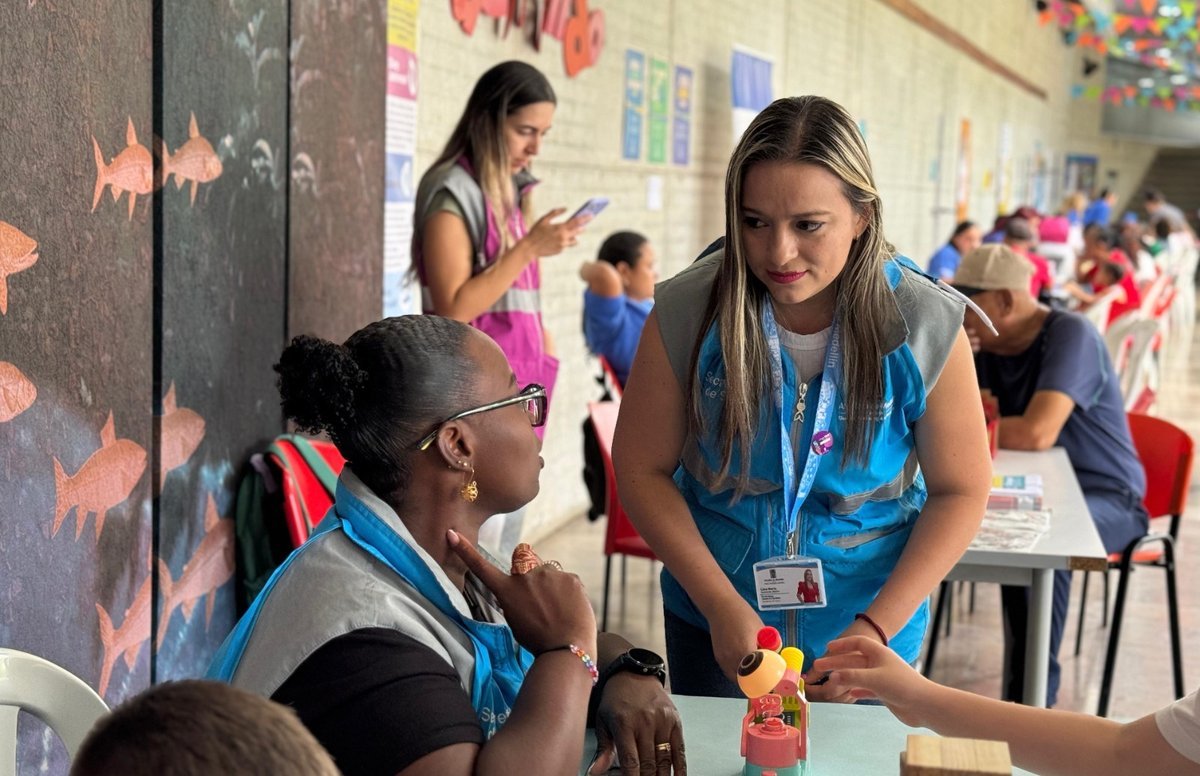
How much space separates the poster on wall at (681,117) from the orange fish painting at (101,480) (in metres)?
4.76

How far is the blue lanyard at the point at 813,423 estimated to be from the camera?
5.85 feet

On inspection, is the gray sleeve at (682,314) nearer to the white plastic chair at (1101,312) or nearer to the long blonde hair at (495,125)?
the long blonde hair at (495,125)

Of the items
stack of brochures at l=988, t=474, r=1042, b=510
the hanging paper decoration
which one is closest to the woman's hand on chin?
stack of brochures at l=988, t=474, r=1042, b=510

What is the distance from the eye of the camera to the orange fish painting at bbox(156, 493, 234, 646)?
2371mm

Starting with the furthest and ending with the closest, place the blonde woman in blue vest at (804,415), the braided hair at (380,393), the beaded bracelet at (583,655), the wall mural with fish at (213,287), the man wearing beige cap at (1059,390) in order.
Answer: the man wearing beige cap at (1059,390), the wall mural with fish at (213,287), the blonde woman in blue vest at (804,415), the braided hair at (380,393), the beaded bracelet at (583,655)

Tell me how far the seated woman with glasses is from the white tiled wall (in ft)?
9.05

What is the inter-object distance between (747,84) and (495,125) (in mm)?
4790

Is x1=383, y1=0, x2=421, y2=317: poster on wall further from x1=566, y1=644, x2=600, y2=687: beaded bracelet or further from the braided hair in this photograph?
x1=566, y1=644, x2=600, y2=687: beaded bracelet

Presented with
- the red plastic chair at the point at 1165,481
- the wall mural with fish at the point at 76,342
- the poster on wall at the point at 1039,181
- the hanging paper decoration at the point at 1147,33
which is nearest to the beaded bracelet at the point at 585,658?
the wall mural with fish at the point at 76,342

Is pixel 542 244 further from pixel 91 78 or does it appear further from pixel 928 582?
pixel 928 582

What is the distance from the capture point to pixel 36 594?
76.7 inches

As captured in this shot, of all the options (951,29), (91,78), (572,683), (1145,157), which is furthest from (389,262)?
(1145,157)

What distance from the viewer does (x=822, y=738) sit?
1537 mm

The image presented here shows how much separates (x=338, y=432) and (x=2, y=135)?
2.50 feet
